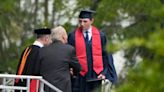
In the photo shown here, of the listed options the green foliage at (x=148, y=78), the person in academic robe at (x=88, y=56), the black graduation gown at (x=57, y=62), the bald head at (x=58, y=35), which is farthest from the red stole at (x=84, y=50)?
the green foliage at (x=148, y=78)

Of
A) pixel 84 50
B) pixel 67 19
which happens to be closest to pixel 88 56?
pixel 84 50

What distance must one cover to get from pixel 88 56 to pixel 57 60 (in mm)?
997

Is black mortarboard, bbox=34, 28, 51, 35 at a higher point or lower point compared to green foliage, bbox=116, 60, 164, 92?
lower

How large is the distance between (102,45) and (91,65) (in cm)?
31

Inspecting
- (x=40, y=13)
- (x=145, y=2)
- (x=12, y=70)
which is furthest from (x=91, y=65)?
(x=40, y=13)

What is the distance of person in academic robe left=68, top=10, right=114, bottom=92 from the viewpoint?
8.60 meters

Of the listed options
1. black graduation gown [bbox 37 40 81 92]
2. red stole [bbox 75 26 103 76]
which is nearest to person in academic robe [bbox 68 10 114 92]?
red stole [bbox 75 26 103 76]

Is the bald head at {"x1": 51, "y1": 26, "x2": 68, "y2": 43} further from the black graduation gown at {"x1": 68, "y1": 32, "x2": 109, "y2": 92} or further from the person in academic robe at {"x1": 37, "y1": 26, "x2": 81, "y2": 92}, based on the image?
the black graduation gown at {"x1": 68, "y1": 32, "x2": 109, "y2": 92}

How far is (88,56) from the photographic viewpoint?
28.4 ft

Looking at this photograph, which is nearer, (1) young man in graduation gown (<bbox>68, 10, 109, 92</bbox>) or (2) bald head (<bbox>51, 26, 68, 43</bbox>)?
(2) bald head (<bbox>51, 26, 68, 43</bbox>)

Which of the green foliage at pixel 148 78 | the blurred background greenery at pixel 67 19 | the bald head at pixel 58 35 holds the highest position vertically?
the green foliage at pixel 148 78

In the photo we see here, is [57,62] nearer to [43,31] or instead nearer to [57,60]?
[57,60]

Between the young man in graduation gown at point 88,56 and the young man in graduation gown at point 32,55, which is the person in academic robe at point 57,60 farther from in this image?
the young man in graduation gown at point 88,56

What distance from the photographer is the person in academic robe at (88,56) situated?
860 centimetres
